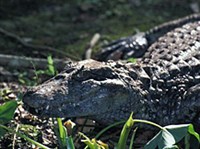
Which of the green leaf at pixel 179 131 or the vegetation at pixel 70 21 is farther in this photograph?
the vegetation at pixel 70 21

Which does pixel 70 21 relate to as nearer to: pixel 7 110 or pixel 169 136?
pixel 7 110

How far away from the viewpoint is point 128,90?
12.6 feet

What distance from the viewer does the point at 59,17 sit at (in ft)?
22.9

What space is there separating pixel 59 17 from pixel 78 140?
337 cm

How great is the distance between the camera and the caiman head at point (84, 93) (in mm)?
3574

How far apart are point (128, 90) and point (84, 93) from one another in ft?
1.11

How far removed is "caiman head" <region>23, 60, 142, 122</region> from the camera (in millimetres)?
3574

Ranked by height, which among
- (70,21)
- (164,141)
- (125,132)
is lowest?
(164,141)

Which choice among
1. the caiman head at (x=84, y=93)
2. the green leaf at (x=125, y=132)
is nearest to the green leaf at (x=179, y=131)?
the green leaf at (x=125, y=132)

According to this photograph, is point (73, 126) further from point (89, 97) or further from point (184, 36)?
point (184, 36)

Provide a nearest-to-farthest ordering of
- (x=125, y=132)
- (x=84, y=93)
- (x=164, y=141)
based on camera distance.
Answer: (x=164, y=141) < (x=125, y=132) < (x=84, y=93)

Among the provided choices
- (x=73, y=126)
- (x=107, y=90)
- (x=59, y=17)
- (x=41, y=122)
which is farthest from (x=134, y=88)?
(x=59, y=17)

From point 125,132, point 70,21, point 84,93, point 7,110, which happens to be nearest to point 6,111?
point 7,110

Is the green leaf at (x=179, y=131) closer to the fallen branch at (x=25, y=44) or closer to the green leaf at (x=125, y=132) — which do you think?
the green leaf at (x=125, y=132)
